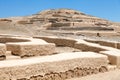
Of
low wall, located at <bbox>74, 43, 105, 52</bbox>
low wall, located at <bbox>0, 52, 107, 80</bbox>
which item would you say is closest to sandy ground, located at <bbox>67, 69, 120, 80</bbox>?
low wall, located at <bbox>0, 52, 107, 80</bbox>

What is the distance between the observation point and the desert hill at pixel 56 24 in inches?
1025

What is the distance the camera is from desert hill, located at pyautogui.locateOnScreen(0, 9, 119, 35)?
1025 inches

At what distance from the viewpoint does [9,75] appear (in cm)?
654

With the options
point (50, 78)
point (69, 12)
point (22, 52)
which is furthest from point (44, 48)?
point (69, 12)

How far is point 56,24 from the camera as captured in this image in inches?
1797

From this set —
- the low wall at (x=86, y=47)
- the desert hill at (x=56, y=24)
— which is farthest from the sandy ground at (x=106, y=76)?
the desert hill at (x=56, y=24)

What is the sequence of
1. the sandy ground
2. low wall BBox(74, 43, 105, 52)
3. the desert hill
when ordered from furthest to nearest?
the desert hill → low wall BBox(74, 43, 105, 52) → the sandy ground

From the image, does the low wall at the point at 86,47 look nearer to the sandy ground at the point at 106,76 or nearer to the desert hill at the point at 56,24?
the sandy ground at the point at 106,76

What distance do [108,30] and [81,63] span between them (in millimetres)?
29560

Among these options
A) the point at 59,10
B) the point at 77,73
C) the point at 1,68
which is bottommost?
the point at 77,73

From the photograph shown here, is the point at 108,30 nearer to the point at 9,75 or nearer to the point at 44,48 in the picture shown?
the point at 44,48

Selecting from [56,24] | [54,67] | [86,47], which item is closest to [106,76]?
[54,67]

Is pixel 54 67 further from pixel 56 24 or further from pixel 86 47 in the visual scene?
pixel 56 24

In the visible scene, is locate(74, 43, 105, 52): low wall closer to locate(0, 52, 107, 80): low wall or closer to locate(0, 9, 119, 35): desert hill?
locate(0, 52, 107, 80): low wall
